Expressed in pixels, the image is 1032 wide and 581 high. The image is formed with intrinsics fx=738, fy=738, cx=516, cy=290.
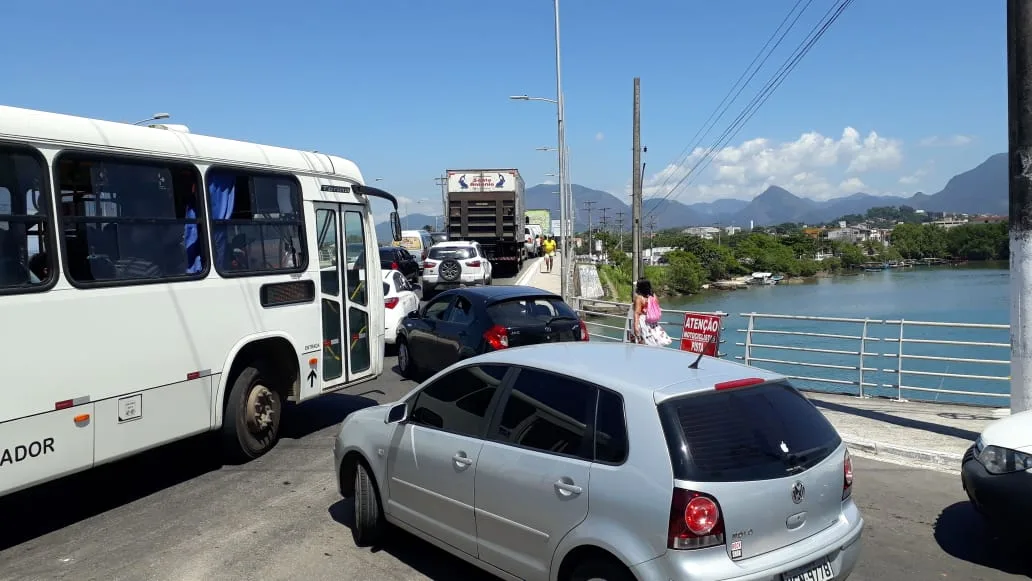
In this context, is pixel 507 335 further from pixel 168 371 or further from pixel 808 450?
pixel 808 450

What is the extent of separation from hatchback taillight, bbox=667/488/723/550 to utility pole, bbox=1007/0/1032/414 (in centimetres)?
583

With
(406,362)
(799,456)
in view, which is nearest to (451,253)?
(406,362)

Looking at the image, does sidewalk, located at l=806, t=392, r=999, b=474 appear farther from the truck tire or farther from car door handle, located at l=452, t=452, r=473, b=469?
the truck tire

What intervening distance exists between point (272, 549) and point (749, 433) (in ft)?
11.9

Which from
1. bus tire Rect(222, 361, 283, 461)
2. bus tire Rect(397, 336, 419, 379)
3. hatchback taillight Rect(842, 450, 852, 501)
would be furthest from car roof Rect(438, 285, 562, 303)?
hatchback taillight Rect(842, 450, 852, 501)

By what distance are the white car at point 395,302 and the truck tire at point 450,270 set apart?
10.7 metres

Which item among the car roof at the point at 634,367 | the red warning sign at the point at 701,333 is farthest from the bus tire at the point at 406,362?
the car roof at the point at 634,367

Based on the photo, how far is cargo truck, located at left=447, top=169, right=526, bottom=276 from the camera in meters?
35.2

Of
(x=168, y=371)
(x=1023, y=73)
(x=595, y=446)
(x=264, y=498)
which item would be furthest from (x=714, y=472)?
(x=1023, y=73)

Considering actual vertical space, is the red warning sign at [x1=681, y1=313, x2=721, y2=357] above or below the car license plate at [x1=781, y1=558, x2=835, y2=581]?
above

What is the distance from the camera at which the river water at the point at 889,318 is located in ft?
78.7

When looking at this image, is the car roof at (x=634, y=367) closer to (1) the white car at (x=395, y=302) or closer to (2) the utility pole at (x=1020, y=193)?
(2) the utility pole at (x=1020, y=193)

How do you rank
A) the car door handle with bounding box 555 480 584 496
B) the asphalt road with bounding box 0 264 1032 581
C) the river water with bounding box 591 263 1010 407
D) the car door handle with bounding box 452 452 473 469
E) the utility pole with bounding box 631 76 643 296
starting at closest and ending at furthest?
the car door handle with bounding box 555 480 584 496, the car door handle with bounding box 452 452 473 469, the asphalt road with bounding box 0 264 1032 581, the utility pole with bounding box 631 76 643 296, the river water with bounding box 591 263 1010 407

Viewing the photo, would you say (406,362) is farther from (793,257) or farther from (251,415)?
(793,257)
